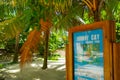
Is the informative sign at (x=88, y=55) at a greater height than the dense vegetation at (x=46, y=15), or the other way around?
the dense vegetation at (x=46, y=15)

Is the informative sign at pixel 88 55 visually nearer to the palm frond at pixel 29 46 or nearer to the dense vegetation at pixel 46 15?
the dense vegetation at pixel 46 15

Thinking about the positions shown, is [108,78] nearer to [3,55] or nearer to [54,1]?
[54,1]

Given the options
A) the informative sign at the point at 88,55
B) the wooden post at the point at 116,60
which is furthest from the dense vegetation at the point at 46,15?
the wooden post at the point at 116,60

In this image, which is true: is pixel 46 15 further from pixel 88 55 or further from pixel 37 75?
pixel 37 75

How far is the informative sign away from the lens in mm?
5098

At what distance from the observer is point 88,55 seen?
538 centimetres

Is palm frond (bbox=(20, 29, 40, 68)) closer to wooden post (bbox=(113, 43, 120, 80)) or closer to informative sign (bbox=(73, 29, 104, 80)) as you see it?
→ informative sign (bbox=(73, 29, 104, 80))

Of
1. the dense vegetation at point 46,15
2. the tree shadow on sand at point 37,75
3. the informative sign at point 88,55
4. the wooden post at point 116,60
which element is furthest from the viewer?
the tree shadow on sand at point 37,75

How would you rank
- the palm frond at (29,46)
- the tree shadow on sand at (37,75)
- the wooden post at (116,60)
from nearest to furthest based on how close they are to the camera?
the wooden post at (116,60)
the palm frond at (29,46)
the tree shadow on sand at (37,75)

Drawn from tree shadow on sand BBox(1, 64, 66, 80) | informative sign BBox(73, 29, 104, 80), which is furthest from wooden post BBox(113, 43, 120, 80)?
tree shadow on sand BBox(1, 64, 66, 80)

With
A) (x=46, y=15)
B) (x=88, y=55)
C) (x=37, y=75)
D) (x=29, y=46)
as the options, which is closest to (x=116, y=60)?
(x=88, y=55)

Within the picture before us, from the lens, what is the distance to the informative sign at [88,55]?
5098mm

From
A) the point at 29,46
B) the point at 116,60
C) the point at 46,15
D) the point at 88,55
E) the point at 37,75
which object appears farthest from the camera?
the point at 37,75

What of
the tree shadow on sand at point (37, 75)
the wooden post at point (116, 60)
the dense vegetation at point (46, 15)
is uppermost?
the dense vegetation at point (46, 15)
